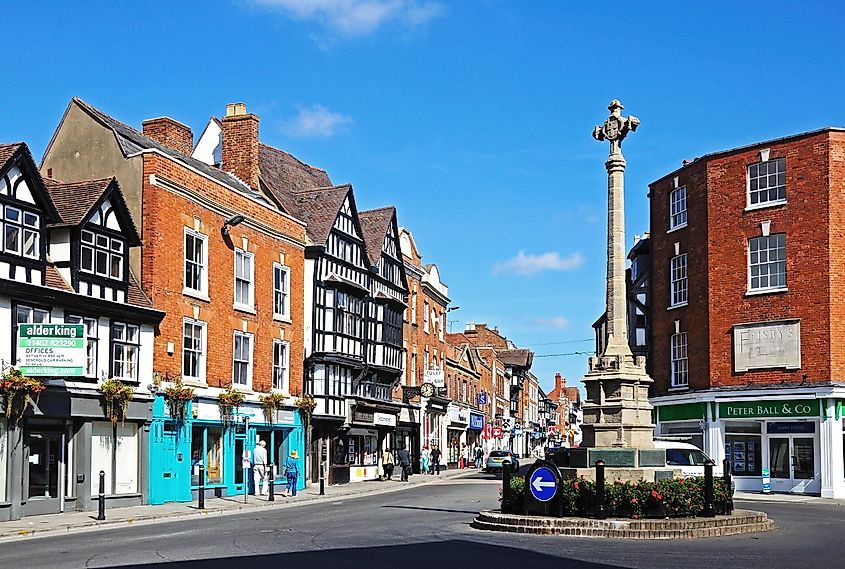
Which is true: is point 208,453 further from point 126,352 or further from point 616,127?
point 616,127

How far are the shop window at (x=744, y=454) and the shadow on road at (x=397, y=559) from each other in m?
25.3

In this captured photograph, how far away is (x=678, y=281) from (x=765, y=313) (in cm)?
506

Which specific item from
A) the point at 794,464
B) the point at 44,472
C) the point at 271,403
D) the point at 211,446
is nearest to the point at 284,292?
the point at 271,403

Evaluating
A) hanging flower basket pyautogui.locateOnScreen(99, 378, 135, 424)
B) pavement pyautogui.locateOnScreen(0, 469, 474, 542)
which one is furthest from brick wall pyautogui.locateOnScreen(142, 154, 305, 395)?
pavement pyautogui.locateOnScreen(0, 469, 474, 542)

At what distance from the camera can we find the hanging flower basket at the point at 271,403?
120 feet

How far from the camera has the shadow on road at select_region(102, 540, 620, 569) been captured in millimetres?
14523

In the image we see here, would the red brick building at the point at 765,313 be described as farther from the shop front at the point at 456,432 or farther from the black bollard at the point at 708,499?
the shop front at the point at 456,432

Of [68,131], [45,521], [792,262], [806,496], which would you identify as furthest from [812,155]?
[45,521]

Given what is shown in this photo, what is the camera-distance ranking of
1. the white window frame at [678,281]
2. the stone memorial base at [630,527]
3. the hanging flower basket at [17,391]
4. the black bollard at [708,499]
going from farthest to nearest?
the white window frame at [678,281]
the hanging flower basket at [17,391]
the black bollard at [708,499]
the stone memorial base at [630,527]

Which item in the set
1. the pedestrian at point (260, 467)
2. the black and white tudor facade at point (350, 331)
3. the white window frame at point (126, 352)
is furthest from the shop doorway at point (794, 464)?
the white window frame at point (126, 352)

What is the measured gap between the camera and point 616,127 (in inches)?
947

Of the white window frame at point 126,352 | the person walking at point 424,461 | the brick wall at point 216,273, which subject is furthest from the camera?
the person walking at point 424,461

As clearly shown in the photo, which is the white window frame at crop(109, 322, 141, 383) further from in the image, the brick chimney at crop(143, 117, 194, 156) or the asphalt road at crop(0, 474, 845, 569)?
the brick chimney at crop(143, 117, 194, 156)

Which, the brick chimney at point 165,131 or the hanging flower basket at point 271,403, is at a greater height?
the brick chimney at point 165,131
